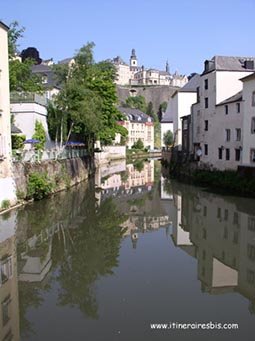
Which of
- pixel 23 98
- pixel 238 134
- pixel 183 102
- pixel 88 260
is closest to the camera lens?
pixel 88 260

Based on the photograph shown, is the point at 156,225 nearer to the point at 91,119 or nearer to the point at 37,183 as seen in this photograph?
the point at 37,183

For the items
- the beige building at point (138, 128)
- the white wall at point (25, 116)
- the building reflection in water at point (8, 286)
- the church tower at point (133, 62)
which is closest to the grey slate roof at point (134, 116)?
the beige building at point (138, 128)

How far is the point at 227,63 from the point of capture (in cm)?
3522

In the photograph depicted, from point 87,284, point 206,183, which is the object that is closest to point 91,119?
point 206,183

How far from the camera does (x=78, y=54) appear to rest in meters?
36.7

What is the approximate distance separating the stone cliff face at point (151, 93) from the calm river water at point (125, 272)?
4702 inches

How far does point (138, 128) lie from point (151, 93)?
48.6 metres

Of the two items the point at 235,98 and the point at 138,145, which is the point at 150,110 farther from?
the point at 235,98

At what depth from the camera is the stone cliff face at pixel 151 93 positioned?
461 feet

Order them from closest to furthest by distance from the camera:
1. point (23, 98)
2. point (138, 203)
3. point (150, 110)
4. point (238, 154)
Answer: point (138, 203) → point (238, 154) → point (23, 98) → point (150, 110)

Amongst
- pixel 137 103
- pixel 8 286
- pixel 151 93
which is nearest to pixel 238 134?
pixel 8 286

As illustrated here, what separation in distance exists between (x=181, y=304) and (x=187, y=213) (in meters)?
13.0

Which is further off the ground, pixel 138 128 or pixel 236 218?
pixel 138 128

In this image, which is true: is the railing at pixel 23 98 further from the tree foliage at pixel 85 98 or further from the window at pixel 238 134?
the window at pixel 238 134
